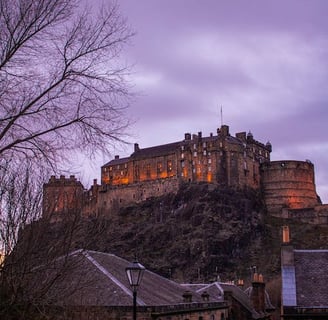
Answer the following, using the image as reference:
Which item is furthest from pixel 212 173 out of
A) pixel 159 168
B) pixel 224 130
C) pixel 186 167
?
pixel 159 168

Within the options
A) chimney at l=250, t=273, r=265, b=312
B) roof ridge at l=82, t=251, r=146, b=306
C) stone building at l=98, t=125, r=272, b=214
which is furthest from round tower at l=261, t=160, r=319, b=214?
roof ridge at l=82, t=251, r=146, b=306

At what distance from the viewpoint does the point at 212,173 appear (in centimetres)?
11656

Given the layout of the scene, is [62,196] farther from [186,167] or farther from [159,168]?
[159,168]

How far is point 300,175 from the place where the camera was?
403ft

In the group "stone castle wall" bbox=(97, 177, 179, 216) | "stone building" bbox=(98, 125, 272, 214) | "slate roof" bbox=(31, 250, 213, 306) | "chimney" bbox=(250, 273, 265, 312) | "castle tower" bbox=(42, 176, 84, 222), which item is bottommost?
"chimney" bbox=(250, 273, 265, 312)

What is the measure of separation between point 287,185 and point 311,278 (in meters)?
101

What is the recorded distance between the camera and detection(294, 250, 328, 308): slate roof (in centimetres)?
2080

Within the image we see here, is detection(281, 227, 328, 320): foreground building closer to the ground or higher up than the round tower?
closer to the ground

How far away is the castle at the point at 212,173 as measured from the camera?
118 m

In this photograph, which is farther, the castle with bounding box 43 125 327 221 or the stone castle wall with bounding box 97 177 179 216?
the stone castle wall with bounding box 97 177 179 216

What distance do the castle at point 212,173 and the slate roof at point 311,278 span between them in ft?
302

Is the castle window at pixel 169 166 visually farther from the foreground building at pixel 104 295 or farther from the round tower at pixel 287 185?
the foreground building at pixel 104 295

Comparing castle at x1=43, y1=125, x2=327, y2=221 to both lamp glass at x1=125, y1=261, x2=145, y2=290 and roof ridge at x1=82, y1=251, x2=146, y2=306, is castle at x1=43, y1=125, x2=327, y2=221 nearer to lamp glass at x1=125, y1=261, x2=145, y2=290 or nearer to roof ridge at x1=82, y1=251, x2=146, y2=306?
roof ridge at x1=82, y1=251, x2=146, y2=306

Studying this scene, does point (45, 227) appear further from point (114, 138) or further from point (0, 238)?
point (114, 138)
